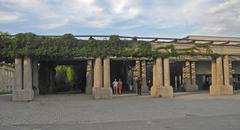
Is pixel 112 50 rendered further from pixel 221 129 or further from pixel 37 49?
pixel 221 129

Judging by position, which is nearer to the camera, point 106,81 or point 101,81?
point 106,81

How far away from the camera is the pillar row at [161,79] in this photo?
3297cm

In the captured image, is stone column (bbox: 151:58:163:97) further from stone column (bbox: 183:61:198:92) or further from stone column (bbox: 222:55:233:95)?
stone column (bbox: 183:61:198:92)

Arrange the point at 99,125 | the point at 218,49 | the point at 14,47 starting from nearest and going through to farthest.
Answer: the point at 99,125 < the point at 14,47 < the point at 218,49

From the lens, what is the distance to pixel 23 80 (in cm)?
3041

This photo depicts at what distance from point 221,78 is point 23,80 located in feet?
53.5

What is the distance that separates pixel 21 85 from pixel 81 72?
1008 inches

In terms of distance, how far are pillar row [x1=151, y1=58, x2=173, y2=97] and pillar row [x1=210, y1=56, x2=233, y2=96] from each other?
4.69m

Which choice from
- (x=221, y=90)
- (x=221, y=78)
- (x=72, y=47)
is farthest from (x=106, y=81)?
(x=221, y=78)

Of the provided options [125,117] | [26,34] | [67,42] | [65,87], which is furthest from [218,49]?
[65,87]

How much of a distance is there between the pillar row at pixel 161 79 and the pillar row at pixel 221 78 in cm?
469

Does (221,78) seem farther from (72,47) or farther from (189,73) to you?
(189,73)

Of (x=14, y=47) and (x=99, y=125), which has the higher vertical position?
(x=14, y=47)

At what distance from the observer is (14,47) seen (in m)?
29.7
